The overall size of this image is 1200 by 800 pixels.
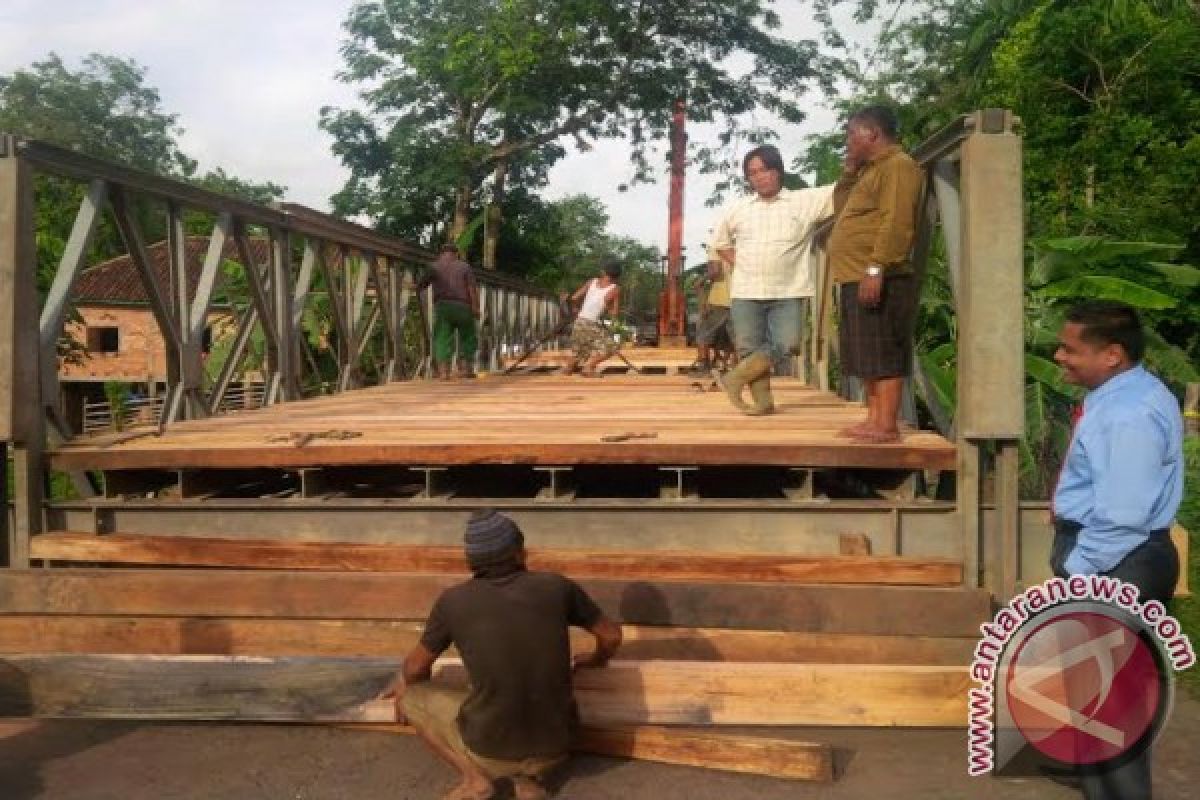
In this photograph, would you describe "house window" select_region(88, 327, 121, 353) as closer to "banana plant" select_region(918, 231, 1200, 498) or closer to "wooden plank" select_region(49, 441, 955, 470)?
"banana plant" select_region(918, 231, 1200, 498)

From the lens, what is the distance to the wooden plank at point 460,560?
4.01 m

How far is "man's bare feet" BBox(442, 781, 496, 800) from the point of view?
3.12 m

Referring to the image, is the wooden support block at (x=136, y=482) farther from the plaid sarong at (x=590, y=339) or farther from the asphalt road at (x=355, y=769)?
the plaid sarong at (x=590, y=339)

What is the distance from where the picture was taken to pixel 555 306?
2445 centimetres

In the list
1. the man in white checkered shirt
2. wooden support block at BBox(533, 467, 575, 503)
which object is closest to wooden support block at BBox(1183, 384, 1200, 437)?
the man in white checkered shirt

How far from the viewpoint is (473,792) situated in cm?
313

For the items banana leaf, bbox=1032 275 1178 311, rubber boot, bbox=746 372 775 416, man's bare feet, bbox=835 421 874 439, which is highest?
banana leaf, bbox=1032 275 1178 311

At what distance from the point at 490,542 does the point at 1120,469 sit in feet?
5.57

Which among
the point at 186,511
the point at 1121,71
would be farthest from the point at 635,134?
the point at 186,511

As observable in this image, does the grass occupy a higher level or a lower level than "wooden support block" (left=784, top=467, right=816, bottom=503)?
lower

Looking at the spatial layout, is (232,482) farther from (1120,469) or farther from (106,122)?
(106,122)

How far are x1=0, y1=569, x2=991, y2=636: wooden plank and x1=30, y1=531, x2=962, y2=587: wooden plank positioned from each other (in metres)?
0.11

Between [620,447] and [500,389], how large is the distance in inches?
171

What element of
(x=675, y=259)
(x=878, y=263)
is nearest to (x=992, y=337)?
(x=878, y=263)
